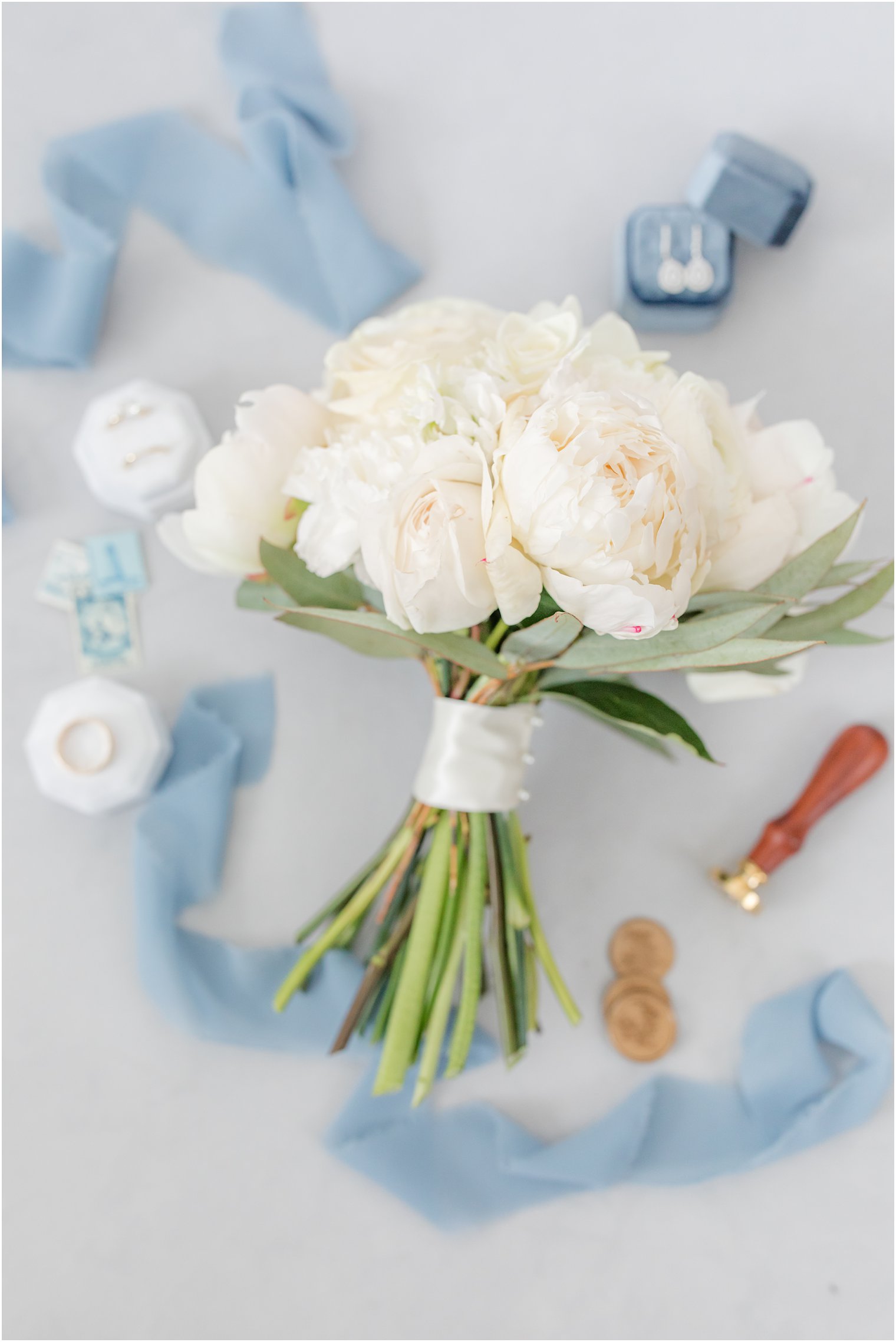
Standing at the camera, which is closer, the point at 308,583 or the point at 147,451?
the point at 308,583

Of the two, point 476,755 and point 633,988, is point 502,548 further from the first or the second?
point 633,988

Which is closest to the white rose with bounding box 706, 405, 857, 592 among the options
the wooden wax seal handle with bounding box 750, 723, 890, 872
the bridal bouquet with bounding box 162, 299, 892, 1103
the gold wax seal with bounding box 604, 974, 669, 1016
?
the bridal bouquet with bounding box 162, 299, 892, 1103

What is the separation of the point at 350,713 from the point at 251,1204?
1.40ft

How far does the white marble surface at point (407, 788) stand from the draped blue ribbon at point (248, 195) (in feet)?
0.09

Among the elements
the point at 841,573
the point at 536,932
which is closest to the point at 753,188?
the point at 841,573

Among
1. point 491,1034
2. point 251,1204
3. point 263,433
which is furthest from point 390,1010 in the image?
point 263,433

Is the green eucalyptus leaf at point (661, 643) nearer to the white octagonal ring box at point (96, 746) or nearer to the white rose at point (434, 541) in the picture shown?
the white rose at point (434, 541)

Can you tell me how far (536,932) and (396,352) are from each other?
0.45 m

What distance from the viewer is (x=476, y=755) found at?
659 mm

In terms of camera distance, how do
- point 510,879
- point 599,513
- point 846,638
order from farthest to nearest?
1. point 510,879
2. point 846,638
3. point 599,513

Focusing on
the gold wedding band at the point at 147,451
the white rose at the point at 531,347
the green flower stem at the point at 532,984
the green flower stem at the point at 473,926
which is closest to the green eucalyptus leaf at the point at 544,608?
the white rose at the point at 531,347

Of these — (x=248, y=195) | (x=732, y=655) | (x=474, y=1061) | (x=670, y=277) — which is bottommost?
(x=474, y=1061)

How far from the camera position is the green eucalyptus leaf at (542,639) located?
47cm

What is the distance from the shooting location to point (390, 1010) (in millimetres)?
761
